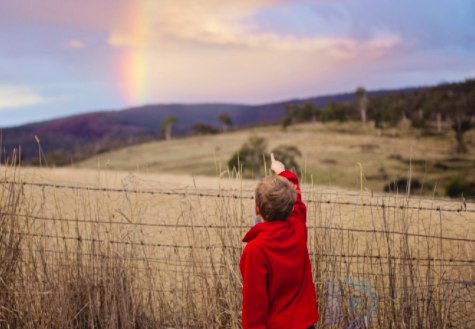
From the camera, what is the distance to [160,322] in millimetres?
3777

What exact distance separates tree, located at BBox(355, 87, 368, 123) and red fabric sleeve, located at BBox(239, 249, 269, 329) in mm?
71900

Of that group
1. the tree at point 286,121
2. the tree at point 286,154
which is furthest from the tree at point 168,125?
Answer: the tree at point 286,154

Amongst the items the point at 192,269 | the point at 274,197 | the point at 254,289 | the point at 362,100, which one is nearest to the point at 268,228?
the point at 274,197

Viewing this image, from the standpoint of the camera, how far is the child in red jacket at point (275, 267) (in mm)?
2168

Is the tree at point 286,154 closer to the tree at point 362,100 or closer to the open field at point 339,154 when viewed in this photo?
the open field at point 339,154

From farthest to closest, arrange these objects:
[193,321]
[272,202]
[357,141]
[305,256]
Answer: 1. [357,141]
2. [193,321]
3. [305,256]
4. [272,202]

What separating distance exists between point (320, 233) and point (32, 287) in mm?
2712

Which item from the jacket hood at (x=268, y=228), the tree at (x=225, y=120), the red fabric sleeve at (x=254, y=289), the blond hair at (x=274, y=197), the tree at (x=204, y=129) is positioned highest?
the tree at (x=225, y=120)

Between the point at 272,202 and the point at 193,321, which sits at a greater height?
A: the point at 272,202

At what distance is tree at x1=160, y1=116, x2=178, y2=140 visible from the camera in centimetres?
7394

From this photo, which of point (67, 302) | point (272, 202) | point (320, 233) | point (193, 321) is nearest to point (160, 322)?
point (193, 321)

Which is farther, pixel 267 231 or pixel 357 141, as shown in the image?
pixel 357 141

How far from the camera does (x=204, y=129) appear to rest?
73312 mm

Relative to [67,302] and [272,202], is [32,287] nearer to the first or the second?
[67,302]
